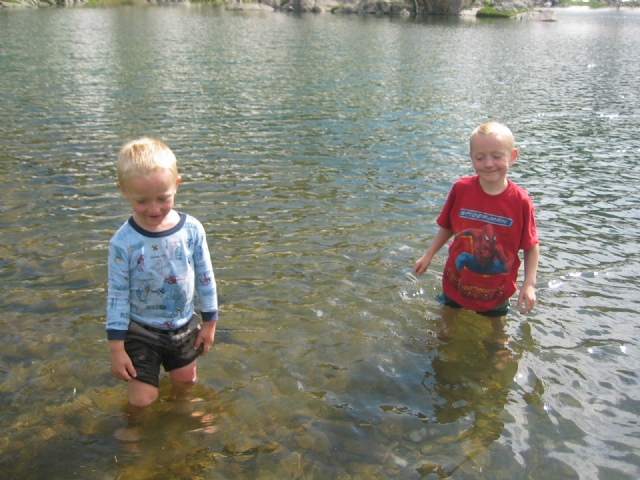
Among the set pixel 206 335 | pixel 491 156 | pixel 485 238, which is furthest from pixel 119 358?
pixel 491 156

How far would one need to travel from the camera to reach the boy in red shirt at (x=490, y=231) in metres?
4.93

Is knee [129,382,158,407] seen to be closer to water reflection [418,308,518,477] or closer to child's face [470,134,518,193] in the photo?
water reflection [418,308,518,477]

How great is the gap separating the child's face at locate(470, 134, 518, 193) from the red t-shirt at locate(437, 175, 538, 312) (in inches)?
10.0

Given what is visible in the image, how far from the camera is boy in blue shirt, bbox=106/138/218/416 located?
379 centimetres

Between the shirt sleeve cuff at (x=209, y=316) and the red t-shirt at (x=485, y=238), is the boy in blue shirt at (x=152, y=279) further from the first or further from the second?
the red t-shirt at (x=485, y=238)

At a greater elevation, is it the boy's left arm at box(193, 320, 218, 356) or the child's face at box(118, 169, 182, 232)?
the child's face at box(118, 169, 182, 232)

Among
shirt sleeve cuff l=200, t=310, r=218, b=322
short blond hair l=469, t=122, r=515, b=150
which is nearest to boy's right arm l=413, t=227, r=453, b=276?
short blond hair l=469, t=122, r=515, b=150

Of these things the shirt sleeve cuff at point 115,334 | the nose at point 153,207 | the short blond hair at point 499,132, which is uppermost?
the short blond hair at point 499,132

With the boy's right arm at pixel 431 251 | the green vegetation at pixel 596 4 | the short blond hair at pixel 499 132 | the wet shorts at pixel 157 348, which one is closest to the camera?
the wet shorts at pixel 157 348

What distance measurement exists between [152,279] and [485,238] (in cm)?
310

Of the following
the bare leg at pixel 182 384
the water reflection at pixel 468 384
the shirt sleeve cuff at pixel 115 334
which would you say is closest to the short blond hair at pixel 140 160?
the shirt sleeve cuff at pixel 115 334

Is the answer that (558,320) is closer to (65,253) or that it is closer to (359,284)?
(359,284)

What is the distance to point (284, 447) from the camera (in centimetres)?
433

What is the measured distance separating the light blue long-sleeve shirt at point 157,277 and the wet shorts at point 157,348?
0.07 meters
